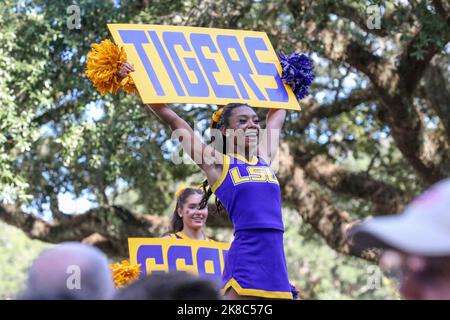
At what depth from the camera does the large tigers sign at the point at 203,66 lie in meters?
5.37

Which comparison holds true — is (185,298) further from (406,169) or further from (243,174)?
(406,169)

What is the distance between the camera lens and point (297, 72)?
5.72 metres

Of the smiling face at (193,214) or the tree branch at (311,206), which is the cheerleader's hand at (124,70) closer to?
the smiling face at (193,214)

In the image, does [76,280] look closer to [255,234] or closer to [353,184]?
[255,234]

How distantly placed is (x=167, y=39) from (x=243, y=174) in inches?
43.5

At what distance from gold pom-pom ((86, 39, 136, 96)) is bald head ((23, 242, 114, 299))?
111 inches

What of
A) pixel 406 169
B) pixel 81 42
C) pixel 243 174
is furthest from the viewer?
pixel 406 169

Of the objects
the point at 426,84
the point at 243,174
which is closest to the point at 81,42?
the point at 426,84

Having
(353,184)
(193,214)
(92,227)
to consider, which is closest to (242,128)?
(193,214)

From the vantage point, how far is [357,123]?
14406 millimetres

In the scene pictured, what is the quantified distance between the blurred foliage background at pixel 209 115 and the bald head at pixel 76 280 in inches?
305

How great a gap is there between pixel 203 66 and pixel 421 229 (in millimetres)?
3878

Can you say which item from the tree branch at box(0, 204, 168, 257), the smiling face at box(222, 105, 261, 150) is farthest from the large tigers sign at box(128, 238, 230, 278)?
the tree branch at box(0, 204, 168, 257)

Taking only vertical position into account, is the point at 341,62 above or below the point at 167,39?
above
